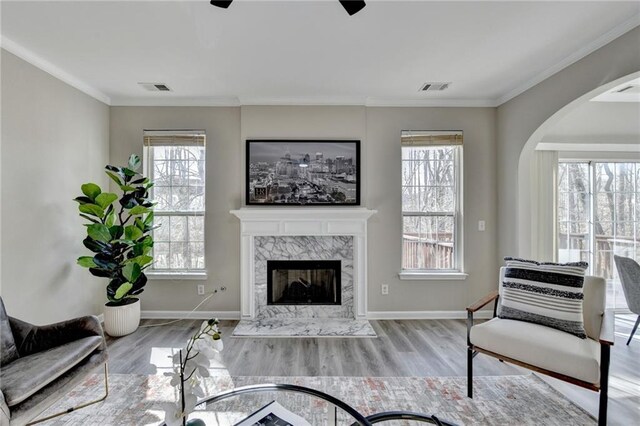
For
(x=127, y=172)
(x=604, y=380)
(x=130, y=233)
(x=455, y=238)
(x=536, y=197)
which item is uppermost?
(x=127, y=172)

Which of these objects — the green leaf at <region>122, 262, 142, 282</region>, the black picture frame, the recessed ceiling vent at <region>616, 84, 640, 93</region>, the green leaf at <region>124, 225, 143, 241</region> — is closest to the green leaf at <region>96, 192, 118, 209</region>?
the green leaf at <region>124, 225, 143, 241</region>

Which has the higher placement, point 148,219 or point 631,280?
point 148,219

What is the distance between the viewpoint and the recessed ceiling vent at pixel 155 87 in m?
3.35

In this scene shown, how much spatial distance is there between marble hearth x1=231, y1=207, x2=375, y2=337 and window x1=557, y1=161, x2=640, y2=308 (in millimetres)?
2668

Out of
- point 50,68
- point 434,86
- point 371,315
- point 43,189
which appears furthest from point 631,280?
point 50,68

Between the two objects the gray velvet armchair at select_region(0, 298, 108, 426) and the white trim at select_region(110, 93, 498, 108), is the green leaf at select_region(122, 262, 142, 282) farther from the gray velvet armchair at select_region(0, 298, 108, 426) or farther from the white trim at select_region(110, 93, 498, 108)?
the white trim at select_region(110, 93, 498, 108)

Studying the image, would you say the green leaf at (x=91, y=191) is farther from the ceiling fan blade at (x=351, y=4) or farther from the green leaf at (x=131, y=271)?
the ceiling fan blade at (x=351, y=4)

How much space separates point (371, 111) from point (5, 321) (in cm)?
386

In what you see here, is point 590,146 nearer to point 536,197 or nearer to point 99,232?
point 536,197

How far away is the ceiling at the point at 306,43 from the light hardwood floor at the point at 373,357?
2680 mm

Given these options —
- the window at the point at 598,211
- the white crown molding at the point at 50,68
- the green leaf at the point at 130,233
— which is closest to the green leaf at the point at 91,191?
the green leaf at the point at 130,233

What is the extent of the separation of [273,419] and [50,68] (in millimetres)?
3607

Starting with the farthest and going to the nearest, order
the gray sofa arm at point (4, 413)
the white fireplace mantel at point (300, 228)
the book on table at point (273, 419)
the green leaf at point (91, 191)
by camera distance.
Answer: the white fireplace mantel at point (300, 228)
the green leaf at point (91, 191)
the gray sofa arm at point (4, 413)
the book on table at point (273, 419)

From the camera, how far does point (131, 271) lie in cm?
310
